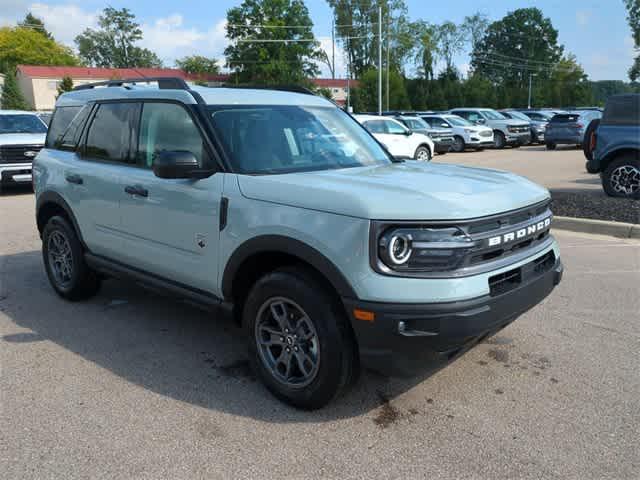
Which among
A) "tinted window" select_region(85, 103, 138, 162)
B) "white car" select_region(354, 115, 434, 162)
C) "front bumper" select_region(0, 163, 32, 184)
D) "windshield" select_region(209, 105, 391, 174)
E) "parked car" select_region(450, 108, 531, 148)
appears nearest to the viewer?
"windshield" select_region(209, 105, 391, 174)

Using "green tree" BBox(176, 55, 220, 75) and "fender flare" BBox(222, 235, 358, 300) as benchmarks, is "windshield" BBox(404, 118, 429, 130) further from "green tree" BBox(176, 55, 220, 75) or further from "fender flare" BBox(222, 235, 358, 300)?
"green tree" BBox(176, 55, 220, 75)

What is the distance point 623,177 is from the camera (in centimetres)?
1030

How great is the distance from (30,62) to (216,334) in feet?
345

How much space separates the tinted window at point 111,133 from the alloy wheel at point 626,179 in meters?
8.82

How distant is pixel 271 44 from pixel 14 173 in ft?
208

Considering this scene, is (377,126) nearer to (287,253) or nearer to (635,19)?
(287,253)

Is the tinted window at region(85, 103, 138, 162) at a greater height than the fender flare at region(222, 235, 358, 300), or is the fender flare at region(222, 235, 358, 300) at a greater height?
the tinted window at region(85, 103, 138, 162)

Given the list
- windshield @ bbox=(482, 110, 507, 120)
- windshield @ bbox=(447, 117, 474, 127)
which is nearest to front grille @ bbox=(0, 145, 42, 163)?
windshield @ bbox=(447, 117, 474, 127)

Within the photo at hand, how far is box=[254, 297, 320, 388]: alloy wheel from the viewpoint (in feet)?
11.1

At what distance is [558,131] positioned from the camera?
24141 millimetres

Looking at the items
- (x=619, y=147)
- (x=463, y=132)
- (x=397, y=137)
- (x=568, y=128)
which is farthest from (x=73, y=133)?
(x=568, y=128)

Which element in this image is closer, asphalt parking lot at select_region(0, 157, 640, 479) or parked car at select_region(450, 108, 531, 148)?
asphalt parking lot at select_region(0, 157, 640, 479)

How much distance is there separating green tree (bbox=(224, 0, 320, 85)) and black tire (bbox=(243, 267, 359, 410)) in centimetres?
7029

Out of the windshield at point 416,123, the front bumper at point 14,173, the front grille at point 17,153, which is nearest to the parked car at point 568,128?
the windshield at point 416,123
